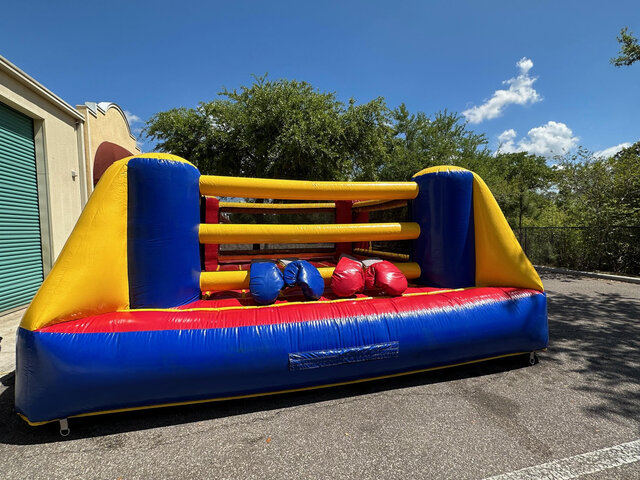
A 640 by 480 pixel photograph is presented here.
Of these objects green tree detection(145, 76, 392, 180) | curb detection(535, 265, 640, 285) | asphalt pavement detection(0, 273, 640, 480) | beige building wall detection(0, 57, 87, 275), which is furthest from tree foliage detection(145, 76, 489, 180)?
asphalt pavement detection(0, 273, 640, 480)

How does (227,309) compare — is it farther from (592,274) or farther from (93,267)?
(592,274)

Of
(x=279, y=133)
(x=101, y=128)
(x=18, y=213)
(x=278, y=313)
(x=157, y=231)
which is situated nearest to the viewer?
(x=278, y=313)

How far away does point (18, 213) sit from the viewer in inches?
231

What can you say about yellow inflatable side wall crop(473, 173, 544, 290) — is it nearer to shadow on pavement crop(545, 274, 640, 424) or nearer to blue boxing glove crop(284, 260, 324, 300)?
shadow on pavement crop(545, 274, 640, 424)

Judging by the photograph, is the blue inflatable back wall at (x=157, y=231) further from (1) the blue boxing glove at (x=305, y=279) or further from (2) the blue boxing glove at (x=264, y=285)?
(1) the blue boxing glove at (x=305, y=279)

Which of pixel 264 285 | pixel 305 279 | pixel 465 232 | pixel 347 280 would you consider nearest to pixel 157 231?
pixel 264 285

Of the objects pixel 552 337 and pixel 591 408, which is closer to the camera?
pixel 591 408

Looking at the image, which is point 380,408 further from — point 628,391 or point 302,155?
point 302,155

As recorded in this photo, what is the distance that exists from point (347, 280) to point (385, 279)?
1.37ft

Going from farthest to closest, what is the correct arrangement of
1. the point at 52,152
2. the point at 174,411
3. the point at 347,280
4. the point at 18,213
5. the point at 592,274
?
the point at 592,274
the point at 52,152
the point at 18,213
the point at 347,280
the point at 174,411

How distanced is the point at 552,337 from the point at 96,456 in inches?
196

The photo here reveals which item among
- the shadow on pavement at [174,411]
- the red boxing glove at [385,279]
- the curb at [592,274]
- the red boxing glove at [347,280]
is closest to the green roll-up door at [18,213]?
the shadow on pavement at [174,411]

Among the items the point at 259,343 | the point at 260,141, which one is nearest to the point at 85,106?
the point at 260,141

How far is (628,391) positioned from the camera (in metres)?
2.75
